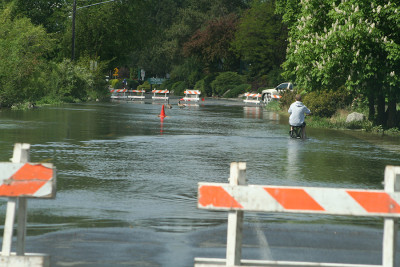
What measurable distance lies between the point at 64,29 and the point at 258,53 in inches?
737

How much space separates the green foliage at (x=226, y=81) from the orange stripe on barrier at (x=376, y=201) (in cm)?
7449

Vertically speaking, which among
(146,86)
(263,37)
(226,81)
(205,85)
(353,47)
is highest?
(263,37)

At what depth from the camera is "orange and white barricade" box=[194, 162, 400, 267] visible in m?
6.04

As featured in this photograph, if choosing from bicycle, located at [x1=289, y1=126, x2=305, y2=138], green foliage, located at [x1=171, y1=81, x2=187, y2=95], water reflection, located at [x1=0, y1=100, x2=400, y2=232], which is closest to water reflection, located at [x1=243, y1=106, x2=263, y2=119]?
water reflection, located at [x1=0, y1=100, x2=400, y2=232]

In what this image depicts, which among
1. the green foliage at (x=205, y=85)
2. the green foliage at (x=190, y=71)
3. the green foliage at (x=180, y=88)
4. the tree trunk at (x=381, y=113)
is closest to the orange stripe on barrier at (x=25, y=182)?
the tree trunk at (x=381, y=113)

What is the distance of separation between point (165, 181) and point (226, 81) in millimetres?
68884

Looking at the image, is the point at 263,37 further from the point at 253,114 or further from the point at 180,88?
the point at 253,114

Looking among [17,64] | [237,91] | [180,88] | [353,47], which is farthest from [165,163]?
[180,88]

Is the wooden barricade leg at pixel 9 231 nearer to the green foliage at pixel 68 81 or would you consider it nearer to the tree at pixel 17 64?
the tree at pixel 17 64

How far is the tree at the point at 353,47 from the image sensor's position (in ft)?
81.7

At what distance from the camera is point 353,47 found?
24875mm

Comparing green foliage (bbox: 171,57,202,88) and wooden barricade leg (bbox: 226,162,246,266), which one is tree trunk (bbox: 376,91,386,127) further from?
green foliage (bbox: 171,57,202,88)

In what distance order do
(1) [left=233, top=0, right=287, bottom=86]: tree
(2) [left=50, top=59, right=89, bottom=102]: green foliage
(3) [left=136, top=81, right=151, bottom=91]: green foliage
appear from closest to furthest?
(2) [left=50, top=59, right=89, bottom=102]: green foliage → (1) [left=233, top=0, right=287, bottom=86]: tree → (3) [left=136, top=81, right=151, bottom=91]: green foliage

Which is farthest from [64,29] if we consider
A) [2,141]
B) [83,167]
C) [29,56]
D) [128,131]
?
[83,167]
